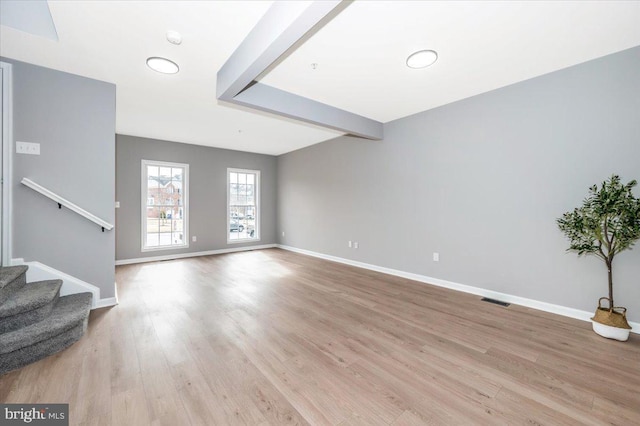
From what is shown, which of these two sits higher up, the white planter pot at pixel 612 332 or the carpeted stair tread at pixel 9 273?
the carpeted stair tread at pixel 9 273

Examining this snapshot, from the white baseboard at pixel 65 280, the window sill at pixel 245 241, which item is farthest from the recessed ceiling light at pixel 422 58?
the window sill at pixel 245 241

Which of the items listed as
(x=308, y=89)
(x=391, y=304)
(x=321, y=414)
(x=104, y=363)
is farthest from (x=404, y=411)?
(x=308, y=89)

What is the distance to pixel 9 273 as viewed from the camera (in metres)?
2.33

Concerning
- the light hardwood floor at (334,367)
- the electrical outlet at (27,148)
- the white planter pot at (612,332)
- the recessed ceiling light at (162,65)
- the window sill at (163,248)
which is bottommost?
the light hardwood floor at (334,367)

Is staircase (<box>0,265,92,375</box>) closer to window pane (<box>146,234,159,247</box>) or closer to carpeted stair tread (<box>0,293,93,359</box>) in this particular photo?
carpeted stair tread (<box>0,293,93,359</box>)

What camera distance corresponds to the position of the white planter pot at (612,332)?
229 cm

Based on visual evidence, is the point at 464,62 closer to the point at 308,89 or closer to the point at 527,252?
the point at 308,89

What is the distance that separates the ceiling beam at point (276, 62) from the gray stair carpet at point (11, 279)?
254 cm

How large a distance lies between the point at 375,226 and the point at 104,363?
402 centimetres

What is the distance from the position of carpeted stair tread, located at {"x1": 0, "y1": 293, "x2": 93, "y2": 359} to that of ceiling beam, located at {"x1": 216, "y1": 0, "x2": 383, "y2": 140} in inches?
101

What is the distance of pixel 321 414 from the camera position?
1.49 meters

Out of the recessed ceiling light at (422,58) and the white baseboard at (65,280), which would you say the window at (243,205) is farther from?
the recessed ceiling light at (422,58)

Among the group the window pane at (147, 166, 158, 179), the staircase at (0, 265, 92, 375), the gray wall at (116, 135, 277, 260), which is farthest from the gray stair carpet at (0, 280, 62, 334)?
the window pane at (147, 166, 158, 179)

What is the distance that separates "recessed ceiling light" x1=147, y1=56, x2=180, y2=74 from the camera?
2.62m
